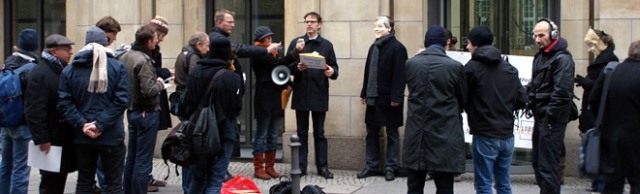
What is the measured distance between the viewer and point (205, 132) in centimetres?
1008

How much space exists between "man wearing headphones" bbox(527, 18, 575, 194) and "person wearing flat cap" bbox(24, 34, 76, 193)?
4.49 metres

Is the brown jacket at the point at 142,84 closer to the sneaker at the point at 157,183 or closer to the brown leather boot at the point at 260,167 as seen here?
the sneaker at the point at 157,183

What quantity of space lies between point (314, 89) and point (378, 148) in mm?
1072

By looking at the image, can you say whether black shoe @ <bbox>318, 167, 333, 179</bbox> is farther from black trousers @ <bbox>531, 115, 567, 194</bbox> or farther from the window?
the window

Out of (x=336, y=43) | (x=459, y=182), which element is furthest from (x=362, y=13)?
(x=459, y=182)

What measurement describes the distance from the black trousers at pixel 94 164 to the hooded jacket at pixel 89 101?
0.07 m

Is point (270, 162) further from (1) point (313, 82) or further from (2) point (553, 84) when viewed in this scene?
(2) point (553, 84)

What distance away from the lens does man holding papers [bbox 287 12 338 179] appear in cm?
1332

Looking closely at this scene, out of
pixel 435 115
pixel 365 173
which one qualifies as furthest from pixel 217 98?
pixel 365 173

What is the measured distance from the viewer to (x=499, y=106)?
10.0 m

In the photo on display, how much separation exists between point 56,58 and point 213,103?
1.49 metres

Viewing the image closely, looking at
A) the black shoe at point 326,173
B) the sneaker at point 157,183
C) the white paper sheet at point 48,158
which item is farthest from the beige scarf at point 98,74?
the black shoe at point 326,173

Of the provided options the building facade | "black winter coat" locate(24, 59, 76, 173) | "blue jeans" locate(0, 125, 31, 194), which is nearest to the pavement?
the building facade

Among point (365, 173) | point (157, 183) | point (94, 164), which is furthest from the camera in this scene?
point (365, 173)
